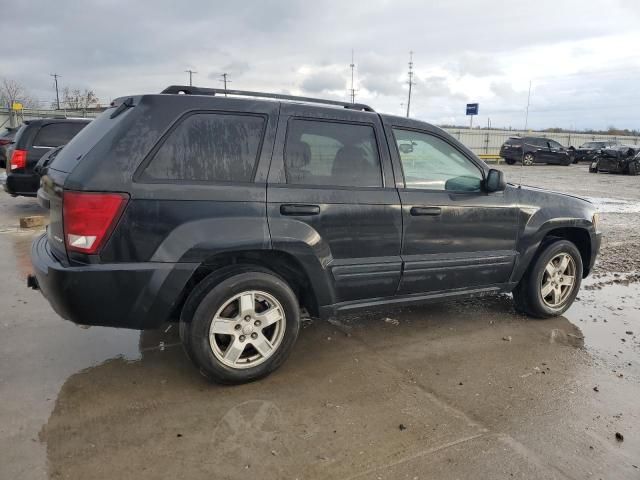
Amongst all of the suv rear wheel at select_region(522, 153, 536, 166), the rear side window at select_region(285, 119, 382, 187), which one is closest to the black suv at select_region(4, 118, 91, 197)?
the rear side window at select_region(285, 119, 382, 187)

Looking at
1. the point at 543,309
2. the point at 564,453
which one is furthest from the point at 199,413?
the point at 543,309

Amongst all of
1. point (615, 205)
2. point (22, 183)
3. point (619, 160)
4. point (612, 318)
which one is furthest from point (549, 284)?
point (619, 160)

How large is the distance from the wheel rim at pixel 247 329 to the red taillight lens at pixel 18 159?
741cm

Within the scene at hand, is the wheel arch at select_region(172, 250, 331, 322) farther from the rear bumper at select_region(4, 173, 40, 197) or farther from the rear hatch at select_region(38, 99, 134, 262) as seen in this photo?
the rear bumper at select_region(4, 173, 40, 197)

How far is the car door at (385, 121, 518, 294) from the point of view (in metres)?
3.85

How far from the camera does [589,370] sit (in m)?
3.77

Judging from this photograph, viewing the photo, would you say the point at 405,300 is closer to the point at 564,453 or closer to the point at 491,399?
the point at 491,399

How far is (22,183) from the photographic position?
28.8 feet

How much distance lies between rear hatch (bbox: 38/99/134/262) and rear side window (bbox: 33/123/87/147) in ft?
22.0

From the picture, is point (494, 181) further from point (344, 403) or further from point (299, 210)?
point (344, 403)

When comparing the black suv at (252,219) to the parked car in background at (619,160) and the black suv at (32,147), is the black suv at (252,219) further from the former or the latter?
the parked car in background at (619,160)

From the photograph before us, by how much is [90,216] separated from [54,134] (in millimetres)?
7679

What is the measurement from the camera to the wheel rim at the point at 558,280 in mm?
4734

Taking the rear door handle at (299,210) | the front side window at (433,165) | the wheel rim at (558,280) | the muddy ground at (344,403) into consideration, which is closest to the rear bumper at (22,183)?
the muddy ground at (344,403)
